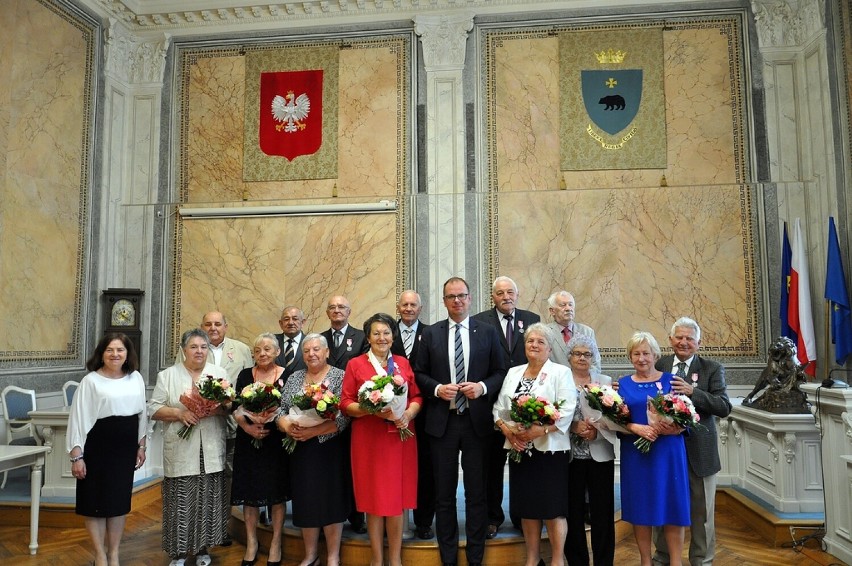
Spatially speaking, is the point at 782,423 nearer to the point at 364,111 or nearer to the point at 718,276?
the point at 718,276

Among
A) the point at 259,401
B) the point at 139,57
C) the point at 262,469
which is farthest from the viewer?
the point at 139,57

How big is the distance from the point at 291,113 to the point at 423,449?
559cm

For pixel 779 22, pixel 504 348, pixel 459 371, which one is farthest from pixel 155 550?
pixel 779 22

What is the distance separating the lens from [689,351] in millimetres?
4121

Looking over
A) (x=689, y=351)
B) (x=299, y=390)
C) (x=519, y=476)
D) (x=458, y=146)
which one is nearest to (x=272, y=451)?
(x=299, y=390)

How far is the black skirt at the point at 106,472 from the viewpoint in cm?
414

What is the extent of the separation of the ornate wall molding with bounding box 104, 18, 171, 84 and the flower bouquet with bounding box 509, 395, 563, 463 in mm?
7275

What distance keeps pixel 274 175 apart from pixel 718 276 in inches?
219

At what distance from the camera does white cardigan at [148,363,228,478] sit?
4.39 metres

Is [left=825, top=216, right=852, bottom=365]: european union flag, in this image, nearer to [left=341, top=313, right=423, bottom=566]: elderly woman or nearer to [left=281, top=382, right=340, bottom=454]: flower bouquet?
[left=341, top=313, right=423, bottom=566]: elderly woman

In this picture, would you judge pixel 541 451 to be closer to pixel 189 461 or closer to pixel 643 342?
pixel 643 342

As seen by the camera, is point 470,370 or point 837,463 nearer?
point 470,370

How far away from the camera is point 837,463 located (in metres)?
4.74

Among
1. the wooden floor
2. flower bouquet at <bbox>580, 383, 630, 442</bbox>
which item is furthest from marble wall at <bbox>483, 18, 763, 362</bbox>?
flower bouquet at <bbox>580, 383, 630, 442</bbox>
